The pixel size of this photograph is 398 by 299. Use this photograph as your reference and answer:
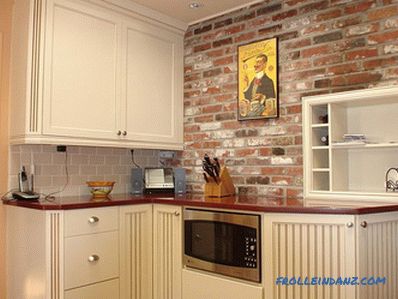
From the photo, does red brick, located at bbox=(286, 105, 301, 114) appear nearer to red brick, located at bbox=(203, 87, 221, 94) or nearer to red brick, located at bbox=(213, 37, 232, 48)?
red brick, located at bbox=(203, 87, 221, 94)

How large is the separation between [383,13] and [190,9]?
57.3 inches

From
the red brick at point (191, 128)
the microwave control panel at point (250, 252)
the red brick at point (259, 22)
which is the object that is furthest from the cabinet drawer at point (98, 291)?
the red brick at point (259, 22)

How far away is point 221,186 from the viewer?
2.79m

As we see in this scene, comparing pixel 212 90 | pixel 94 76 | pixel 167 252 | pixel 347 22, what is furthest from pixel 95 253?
pixel 347 22

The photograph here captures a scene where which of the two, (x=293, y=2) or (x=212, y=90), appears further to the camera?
(x=212, y=90)

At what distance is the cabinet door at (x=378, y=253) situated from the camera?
77.7 inches

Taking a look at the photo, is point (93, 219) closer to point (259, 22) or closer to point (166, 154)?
point (166, 154)

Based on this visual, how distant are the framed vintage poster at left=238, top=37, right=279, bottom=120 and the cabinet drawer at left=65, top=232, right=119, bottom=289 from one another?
1.38m

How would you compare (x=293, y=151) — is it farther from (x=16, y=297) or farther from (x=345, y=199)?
(x=16, y=297)

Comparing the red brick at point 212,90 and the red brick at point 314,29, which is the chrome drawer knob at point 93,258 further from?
the red brick at point 314,29

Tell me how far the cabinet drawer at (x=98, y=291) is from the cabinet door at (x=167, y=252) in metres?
0.31

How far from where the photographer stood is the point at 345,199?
94.9 inches

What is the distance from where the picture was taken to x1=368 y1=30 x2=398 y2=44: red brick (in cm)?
236

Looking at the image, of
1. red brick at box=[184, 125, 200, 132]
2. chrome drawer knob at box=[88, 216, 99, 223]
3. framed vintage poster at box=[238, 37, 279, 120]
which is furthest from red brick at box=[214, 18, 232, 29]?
chrome drawer knob at box=[88, 216, 99, 223]
